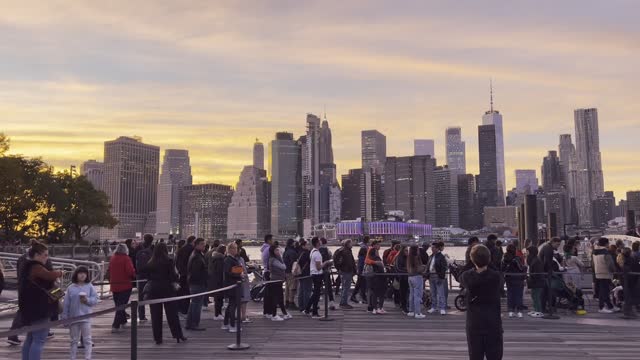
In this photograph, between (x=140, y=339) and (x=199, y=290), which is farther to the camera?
(x=199, y=290)

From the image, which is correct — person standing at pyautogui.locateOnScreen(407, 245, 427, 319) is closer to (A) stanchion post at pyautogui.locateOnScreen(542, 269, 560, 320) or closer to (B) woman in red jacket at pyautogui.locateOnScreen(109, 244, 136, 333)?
(A) stanchion post at pyautogui.locateOnScreen(542, 269, 560, 320)

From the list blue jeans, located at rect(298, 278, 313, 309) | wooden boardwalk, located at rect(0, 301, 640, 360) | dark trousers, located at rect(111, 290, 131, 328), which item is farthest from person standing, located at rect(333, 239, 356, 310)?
dark trousers, located at rect(111, 290, 131, 328)

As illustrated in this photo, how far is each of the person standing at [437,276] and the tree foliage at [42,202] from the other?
139 ft

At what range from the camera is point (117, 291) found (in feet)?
40.9

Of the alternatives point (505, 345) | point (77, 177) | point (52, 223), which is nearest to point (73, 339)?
point (505, 345)

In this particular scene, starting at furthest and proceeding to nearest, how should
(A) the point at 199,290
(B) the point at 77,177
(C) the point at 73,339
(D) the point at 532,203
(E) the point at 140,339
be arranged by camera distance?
1. (B) the point at 77,177
2. (D) the point at 532,203
3. (A) the point at 199,290
4. (E) the point at 140,339
5. (C) the point at 73,339

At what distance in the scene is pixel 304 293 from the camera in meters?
16.1

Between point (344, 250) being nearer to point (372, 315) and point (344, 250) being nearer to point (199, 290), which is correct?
point (372, 315)

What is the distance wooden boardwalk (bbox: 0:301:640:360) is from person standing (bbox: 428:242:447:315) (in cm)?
71

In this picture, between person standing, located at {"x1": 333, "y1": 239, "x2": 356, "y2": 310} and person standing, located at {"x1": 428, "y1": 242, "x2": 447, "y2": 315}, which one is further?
person standing, located at {"x1": 333, "y1": 239, "x2": 356, "y2": 310}

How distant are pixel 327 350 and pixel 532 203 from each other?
24.1 meters

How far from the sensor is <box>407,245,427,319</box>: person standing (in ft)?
50.3

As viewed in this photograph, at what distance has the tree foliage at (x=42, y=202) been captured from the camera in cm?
5128

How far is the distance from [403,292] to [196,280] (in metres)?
6.28
